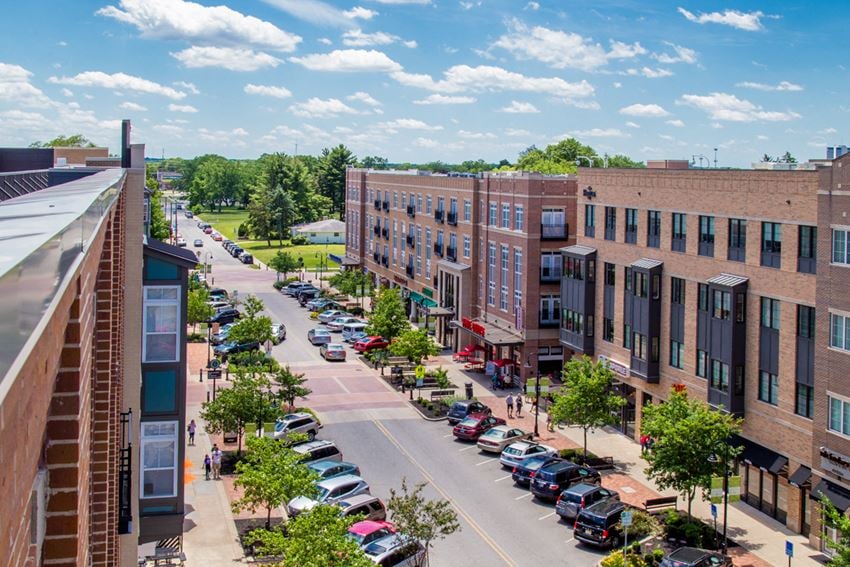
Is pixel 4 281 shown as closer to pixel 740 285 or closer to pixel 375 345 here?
pixel 740 285

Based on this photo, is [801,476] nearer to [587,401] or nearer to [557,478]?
[557,478]

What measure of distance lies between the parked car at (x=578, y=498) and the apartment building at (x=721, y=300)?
5.55 m

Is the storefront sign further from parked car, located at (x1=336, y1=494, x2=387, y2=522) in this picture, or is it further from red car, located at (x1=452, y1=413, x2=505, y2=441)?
parked car, located at (x1=336, y1=494, x2=387, y2=522)

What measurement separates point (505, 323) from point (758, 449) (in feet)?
76.7

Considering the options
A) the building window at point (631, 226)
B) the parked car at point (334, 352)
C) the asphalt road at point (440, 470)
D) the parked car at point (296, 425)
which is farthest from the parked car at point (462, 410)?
the parked car at point (334, 352)

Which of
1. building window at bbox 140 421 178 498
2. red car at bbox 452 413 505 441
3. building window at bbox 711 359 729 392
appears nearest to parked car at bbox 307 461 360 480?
red car at bbox 452 413 505 441

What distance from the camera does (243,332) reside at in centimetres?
5616

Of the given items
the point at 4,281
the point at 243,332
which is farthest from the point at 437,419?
the point at 4,281

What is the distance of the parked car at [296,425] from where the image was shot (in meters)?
41.2

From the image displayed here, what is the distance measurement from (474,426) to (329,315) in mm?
32721

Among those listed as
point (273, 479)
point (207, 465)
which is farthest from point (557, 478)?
point (207, 465)

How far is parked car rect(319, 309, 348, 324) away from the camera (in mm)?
72688

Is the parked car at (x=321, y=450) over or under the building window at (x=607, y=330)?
under

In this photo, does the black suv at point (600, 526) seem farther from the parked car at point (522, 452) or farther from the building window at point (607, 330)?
the building window at point (607, 330)
